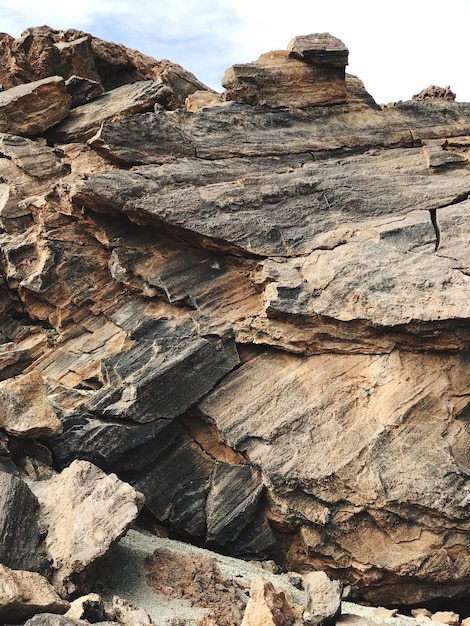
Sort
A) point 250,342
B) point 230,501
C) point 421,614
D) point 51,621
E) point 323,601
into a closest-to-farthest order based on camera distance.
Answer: point 51,621, point 323,601, point 421,614, point 230,501, point 250,342

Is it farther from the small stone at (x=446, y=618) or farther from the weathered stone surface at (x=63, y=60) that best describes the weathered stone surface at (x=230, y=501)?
the weathered stone surface at (x=63, y=60)

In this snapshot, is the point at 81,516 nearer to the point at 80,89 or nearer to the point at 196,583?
the point at 196,583

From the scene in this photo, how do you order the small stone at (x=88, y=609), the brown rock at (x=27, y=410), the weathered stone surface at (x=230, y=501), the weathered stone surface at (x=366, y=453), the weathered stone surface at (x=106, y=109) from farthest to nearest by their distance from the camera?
1. the weathered stone surface at (x=106, y=109)
2. the weathered stone surface at (x=230, y=501)
3. the weathered stone surface at (x=366, y=453)
4. the brown rock at (x=27, y=410)
5. the small stone at (x=88, y=609)

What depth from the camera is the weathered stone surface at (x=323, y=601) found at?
13961mm

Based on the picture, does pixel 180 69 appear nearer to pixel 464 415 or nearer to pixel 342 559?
pixel 464 415

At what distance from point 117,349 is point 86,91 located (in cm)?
1346

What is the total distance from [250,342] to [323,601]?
8.14 m

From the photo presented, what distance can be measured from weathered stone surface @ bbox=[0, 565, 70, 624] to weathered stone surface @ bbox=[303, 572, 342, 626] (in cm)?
542

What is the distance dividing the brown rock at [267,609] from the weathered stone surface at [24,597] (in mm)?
3637

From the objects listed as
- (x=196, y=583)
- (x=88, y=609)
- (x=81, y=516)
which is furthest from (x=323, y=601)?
(x=81, y=516)

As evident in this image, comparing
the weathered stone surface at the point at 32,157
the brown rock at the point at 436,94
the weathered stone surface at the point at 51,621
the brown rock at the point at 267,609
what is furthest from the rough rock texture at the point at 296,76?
the weathered stone surface at the point at 51,621

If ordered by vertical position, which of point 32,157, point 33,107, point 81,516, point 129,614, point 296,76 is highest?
point 33,107

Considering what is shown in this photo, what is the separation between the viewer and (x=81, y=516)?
1448 cm

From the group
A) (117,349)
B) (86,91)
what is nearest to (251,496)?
(117,349)
